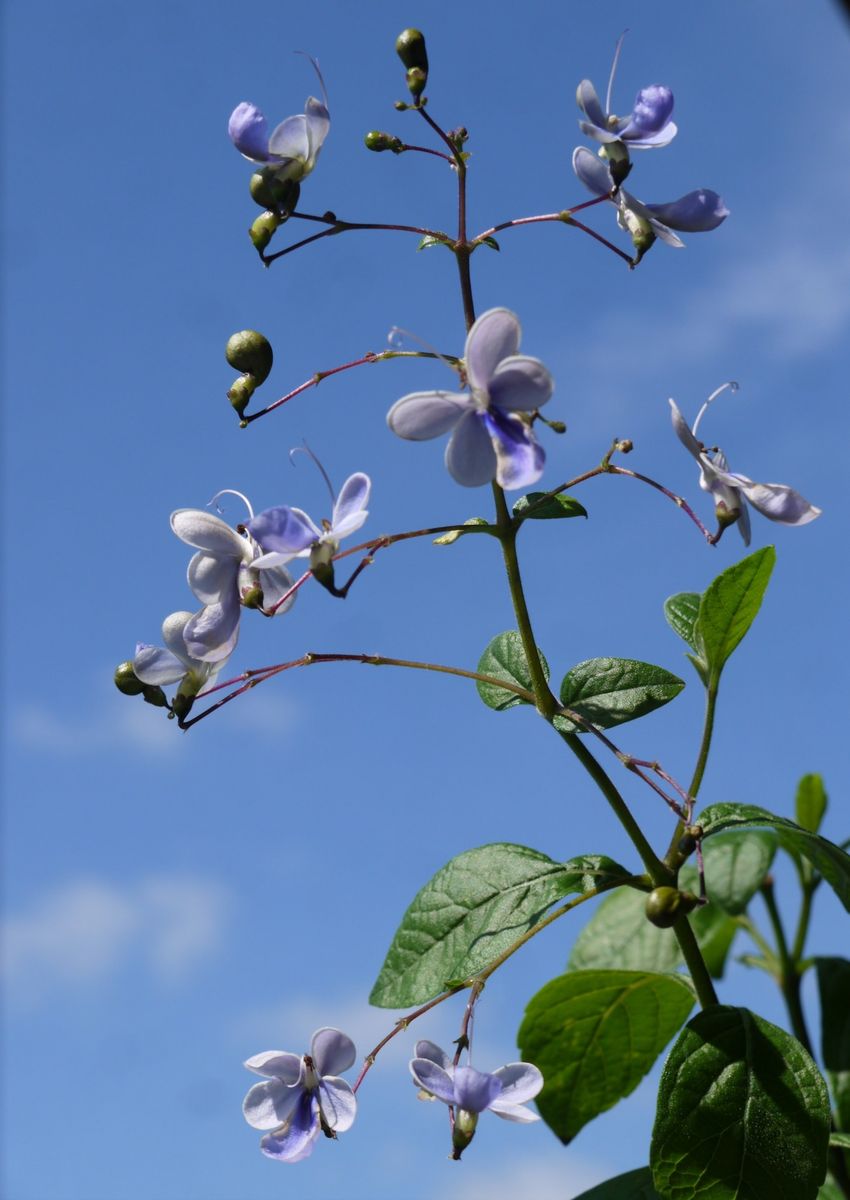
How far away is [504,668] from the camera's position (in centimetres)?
195

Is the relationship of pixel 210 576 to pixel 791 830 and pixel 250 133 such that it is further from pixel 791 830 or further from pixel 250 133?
pixel 791 830

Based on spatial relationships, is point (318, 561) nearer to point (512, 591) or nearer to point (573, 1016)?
point (512, 591)

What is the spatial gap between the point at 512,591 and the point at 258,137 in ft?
2.20

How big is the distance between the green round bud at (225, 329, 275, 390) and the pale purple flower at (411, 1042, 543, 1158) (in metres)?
0.88

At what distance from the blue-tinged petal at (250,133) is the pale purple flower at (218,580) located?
1.54 ft

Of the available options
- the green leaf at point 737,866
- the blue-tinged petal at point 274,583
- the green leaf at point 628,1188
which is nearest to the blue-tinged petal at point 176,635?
the blue-tinged petal at point 274,583

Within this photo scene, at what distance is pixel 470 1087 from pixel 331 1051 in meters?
0.25

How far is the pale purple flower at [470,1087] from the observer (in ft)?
5.31

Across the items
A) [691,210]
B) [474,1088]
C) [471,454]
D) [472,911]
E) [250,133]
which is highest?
[250,133]

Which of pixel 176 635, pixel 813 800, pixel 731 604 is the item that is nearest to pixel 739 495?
pixel 731 604

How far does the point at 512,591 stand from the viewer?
1694 millimetres

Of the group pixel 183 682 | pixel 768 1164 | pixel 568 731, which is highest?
pixel 183 682

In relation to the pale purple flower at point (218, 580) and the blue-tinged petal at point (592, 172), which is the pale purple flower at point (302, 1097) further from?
the blue-tinged petal at point (592, 172)

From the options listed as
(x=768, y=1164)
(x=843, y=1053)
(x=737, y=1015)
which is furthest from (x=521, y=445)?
(x=843, y=1053)
